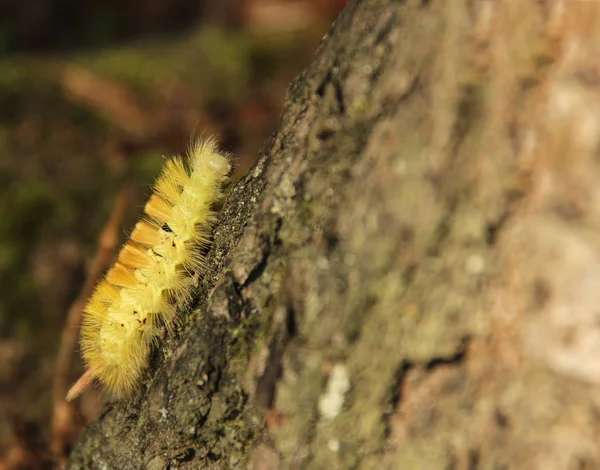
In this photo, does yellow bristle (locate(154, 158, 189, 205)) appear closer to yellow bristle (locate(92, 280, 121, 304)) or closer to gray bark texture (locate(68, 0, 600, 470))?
yellow bristle (locate(92, 280, 121, 304))

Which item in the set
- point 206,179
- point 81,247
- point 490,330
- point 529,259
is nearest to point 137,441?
point 206,179

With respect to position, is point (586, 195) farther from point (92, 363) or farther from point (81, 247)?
point (81, 247)

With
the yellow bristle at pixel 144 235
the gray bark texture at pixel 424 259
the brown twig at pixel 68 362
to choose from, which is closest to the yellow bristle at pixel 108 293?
the yellow bristle at pixel 144 235

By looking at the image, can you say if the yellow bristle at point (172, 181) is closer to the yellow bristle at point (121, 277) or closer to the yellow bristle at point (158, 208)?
the yellow bristle at point (158, 208)

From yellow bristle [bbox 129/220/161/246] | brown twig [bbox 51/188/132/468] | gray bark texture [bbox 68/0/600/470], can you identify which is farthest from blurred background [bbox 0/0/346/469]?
gray bark texture [bbox 68/0/600/470]

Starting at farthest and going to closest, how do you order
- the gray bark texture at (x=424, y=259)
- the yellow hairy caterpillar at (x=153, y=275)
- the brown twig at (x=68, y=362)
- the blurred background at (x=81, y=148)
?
1. the blurred background at (x=81, y=148)
2. the brown twig at (x=68, y=362)
3. the yellow hairy caterpillar at (x=153, y=275)
4. the gray bark texture at (x=424, y=259)

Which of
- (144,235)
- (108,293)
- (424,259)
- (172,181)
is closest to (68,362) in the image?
(108,293)

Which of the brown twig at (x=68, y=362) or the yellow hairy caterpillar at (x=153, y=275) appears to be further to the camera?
the brown twig at (x=68, y=362)
